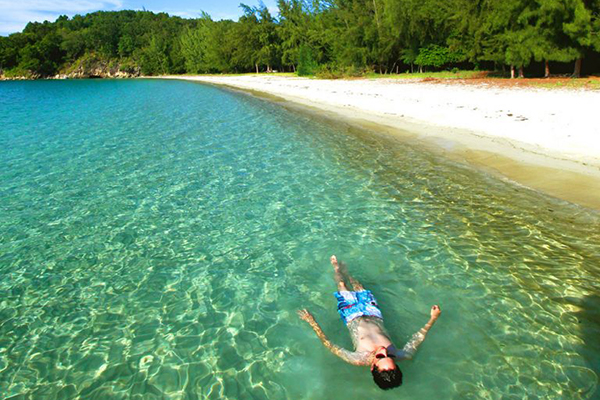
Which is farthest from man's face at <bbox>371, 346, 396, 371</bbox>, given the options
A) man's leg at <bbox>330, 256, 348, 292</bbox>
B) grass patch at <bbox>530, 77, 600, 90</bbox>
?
grass patch at <bbox>530, 77, 600, 90</bbox>

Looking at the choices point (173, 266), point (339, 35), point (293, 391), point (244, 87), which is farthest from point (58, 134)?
point (339, 35)

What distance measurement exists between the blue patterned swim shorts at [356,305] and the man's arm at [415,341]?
0.59 m

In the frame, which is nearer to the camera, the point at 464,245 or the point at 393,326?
the point at 393,326

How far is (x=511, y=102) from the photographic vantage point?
20.2 metres

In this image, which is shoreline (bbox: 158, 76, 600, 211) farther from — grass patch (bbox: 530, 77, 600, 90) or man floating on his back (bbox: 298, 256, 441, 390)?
man floating on his back (bbox: 298, 256, 441, 390)

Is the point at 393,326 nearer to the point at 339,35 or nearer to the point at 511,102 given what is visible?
the point at 511,102

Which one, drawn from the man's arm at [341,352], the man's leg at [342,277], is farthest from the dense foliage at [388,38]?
the man's arm at [341,352]

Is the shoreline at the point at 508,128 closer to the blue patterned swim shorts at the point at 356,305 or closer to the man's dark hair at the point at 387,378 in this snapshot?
the blue patterned swim shorts at the point at 356,305

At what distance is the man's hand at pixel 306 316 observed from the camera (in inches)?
225

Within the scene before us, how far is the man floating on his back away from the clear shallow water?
0.82 feet

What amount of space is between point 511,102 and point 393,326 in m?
19.5

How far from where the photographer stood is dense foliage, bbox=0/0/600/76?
28859mm

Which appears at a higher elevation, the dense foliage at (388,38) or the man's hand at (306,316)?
the dense foliage at (388,38)

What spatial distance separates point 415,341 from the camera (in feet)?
17.3
